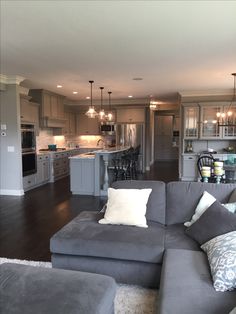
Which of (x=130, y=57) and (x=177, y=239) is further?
(x=130, y=57)

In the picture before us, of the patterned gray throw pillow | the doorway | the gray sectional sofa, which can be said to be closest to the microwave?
the doorway

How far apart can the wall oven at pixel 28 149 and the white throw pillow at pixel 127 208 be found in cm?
406

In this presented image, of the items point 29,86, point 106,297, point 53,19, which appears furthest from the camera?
point 29,86

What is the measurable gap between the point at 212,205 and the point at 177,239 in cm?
46

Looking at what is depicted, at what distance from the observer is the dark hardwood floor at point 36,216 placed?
3393 millimetres

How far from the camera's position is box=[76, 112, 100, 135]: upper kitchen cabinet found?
33.9 ft

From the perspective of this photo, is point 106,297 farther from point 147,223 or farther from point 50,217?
point 50,217

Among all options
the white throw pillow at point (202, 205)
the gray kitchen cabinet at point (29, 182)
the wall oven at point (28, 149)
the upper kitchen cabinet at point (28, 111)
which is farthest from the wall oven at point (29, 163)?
the white throw pillow at point (202, 205)

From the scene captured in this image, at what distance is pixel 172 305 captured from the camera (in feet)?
5.08

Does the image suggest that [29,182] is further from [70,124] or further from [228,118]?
[228,118]

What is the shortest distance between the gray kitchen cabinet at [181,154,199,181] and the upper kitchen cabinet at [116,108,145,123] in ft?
8.70

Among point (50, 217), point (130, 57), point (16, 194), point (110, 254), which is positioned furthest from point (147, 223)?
point (16, 194)

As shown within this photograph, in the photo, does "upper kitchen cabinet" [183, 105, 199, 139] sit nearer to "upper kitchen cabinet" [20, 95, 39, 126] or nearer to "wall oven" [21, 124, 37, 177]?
"upper kitchen cabinet" [20, 95, 39, 126]

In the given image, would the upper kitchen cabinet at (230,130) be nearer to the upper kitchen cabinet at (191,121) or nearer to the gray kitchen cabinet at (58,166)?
the upper kitchen cabinet at (191,121)
